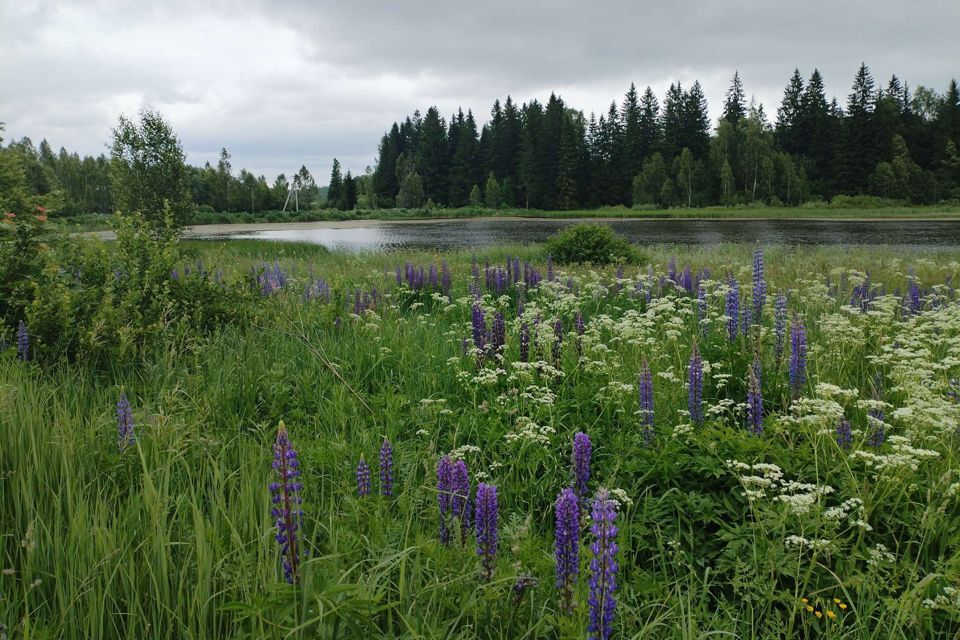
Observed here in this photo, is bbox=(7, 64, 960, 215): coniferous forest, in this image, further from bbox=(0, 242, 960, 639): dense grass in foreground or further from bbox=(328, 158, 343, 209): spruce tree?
bbox=(0, 242, 960, 639): dense grass in foreground

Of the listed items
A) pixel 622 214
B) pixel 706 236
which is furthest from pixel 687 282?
pixel 622 214

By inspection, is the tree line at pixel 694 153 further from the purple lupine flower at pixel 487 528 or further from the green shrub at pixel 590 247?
the purple lupine flower at pixel 487 528

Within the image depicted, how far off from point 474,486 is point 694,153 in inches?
3902

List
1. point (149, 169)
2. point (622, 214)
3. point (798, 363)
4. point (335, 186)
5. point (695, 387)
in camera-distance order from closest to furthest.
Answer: point (695, 387), point (798, 363), point (149, 169), point (622, 214), point (335, 186)

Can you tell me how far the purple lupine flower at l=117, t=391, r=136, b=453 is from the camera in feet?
9.99

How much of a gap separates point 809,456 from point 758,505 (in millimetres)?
536

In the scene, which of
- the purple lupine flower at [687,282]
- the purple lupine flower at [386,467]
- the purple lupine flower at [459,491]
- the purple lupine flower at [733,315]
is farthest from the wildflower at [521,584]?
the purple lupine flower at [687,282]

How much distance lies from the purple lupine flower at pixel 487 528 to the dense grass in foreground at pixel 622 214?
183 ft

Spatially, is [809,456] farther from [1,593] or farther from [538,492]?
[1,593]

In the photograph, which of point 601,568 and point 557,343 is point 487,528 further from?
point 557,343

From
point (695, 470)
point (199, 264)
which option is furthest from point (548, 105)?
point (695, 470)

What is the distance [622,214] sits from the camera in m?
79.6

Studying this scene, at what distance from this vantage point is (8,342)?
4.87 m

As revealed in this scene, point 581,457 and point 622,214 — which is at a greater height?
point 622,214
